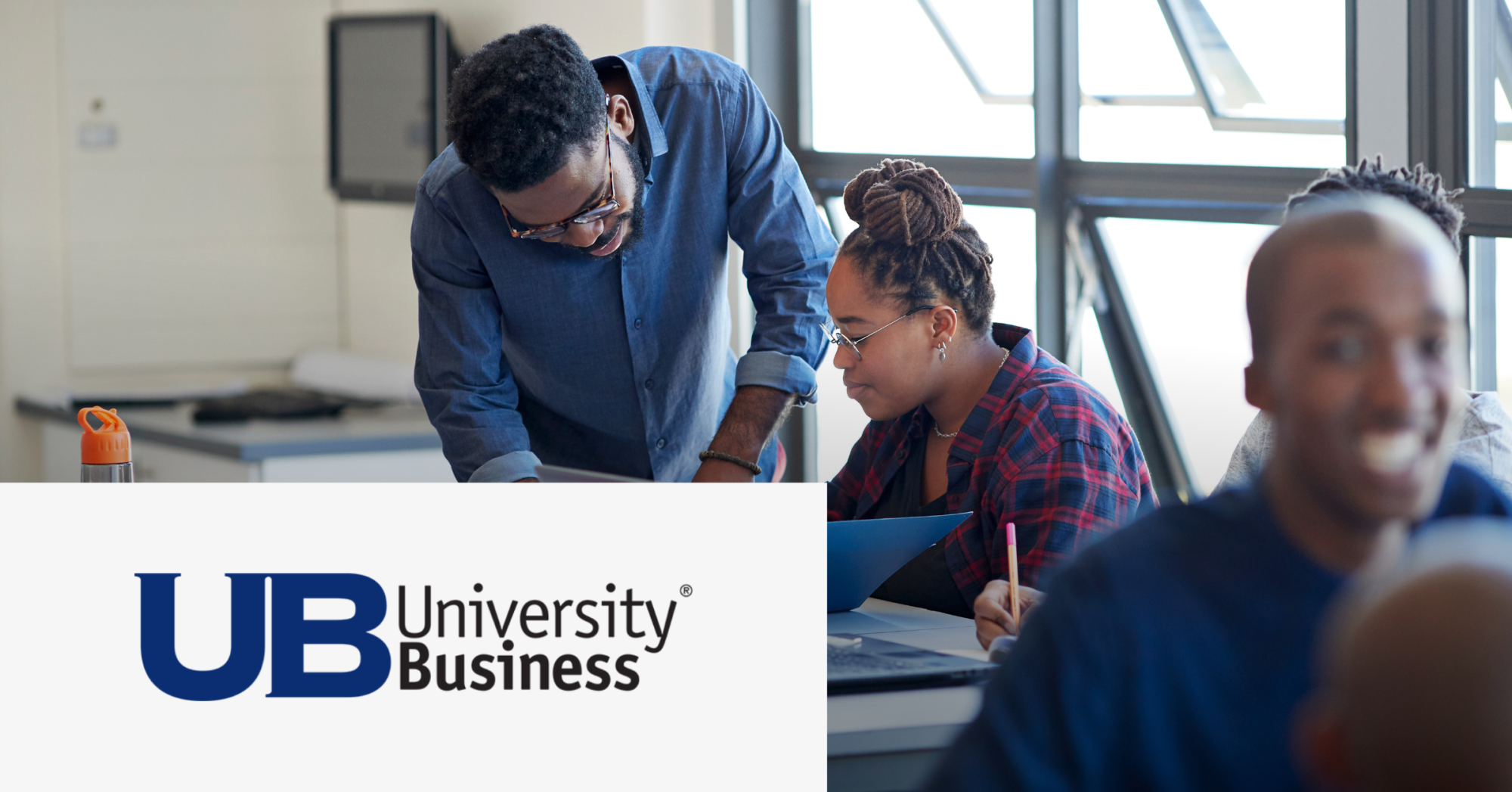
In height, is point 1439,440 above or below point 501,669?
above

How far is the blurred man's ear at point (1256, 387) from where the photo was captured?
2.04 ft

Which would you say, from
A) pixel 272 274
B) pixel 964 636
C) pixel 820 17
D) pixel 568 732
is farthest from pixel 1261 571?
pixel 272 274

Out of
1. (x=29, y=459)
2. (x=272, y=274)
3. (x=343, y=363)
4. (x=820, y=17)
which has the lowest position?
(x=29, y=459)

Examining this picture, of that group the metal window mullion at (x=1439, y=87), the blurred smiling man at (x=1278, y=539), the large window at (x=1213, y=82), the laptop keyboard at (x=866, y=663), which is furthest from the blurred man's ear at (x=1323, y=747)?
the large window at (x=1213, y=82)

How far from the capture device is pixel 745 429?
6.15 feet

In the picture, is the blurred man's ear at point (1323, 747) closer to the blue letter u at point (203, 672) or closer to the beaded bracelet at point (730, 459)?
the blue letter u at point (203, 672)

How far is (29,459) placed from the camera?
4.16m

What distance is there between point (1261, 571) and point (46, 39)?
436 centimetres

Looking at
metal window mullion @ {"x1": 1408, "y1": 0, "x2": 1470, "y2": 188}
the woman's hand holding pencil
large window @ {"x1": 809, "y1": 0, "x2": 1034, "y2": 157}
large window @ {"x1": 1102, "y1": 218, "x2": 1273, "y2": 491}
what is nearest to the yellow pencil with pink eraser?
the woman's hand holding pencil

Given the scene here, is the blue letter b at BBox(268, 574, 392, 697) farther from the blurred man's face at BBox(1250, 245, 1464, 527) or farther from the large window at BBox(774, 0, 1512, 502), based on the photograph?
the large window at BBox(774, 0, 1512, 502)

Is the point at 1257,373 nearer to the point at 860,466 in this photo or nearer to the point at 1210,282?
the point at 860,466

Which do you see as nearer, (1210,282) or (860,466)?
(860,466)

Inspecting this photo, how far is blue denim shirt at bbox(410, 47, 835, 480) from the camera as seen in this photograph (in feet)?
6.32

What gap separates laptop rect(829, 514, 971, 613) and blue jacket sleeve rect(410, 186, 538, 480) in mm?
587
